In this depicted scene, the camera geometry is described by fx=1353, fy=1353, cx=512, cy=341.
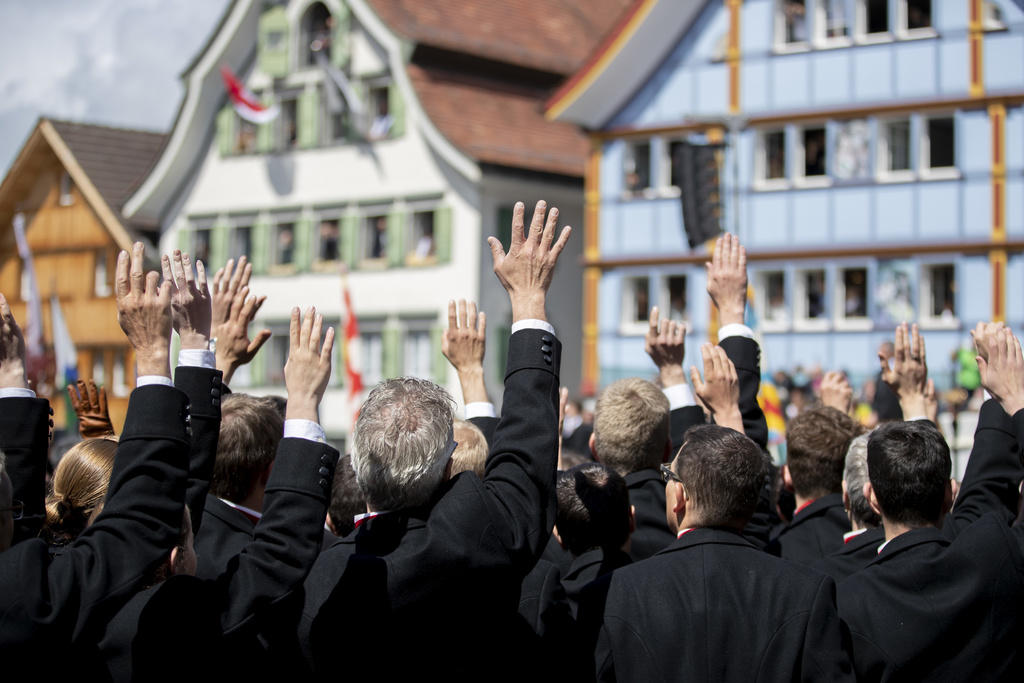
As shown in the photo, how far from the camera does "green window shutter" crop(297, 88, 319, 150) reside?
111 ft

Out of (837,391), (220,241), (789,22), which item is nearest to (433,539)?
(837,391)

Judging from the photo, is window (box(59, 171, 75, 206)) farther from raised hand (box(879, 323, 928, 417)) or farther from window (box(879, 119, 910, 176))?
raised hand (box(879, 323, 928, 417))

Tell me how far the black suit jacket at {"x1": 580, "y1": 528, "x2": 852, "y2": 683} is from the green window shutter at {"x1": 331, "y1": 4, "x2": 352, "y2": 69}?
3044 cm

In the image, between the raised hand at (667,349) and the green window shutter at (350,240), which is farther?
the green window shutter at (350,240)

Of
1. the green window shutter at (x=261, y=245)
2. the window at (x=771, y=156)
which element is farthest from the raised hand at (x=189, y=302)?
the green window shutter at (x=261, y=245)

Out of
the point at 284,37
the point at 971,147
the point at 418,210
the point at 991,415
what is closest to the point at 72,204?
the point at 284,37

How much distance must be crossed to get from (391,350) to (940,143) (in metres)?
13.4

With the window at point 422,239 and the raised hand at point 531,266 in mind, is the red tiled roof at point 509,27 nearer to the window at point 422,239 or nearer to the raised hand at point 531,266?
the window at point 422,239

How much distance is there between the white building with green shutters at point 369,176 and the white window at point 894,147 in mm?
8170

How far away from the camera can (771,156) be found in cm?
2802

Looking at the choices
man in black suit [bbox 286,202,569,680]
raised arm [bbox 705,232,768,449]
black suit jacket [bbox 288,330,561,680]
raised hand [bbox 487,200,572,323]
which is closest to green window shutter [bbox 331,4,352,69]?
raised arm [bbox 705,232,768,449]

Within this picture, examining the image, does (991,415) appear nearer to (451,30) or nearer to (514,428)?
(514,428)

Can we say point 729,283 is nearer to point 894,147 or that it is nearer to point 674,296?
point 894,147

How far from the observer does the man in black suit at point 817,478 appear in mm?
5441
